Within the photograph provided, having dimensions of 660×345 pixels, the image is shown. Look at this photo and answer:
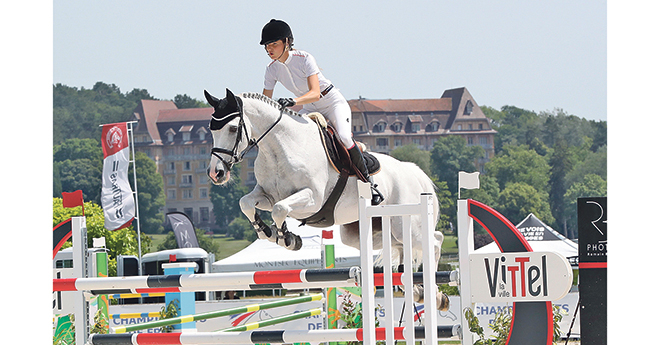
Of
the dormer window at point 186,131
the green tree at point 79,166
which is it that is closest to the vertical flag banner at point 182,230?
the green tree at point 79,166

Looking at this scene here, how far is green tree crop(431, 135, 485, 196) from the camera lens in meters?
68.9

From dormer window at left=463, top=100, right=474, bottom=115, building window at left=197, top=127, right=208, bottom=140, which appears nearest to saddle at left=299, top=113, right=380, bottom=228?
dormer window at left=463, top=100, right=474, bottom=115

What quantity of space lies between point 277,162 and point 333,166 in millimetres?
372

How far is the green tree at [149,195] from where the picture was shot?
220 ft

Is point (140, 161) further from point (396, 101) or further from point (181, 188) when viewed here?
point (396, 101)

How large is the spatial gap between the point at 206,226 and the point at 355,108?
1934cm

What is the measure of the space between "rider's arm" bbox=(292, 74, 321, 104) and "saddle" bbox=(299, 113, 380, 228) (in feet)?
0.72

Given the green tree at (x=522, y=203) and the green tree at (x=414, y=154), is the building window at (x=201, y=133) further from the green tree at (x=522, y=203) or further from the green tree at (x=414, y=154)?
the green tree at (x=522, y=203)

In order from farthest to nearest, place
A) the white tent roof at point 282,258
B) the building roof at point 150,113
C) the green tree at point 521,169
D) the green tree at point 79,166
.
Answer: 1. the building roof at point 150,113
2. the green tree at point 521,169
3. the green tree at point 79,166
4. the white tent roof at point 282,258

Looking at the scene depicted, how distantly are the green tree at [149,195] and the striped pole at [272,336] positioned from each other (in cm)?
6507

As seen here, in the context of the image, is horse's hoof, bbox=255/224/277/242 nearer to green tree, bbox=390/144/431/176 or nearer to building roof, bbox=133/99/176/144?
green tree, bbox=390/144/431/176

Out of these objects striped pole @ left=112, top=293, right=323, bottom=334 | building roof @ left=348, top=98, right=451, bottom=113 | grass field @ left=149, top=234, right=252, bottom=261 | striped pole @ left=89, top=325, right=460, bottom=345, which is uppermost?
building roof @ left=348, top=98, right=451, bottom=113

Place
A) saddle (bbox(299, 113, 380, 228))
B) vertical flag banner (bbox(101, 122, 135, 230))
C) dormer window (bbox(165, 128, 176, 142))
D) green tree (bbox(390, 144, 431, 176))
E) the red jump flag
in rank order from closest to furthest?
1. saddle (bbox(299, 113, 380, 228))
2. the red jump flag
3. vertical flag banner (bbox(101, 122, 135, 230))
4. green tree (bbox(390, 144, 431, 176))
5. dormer window (bbox(165, 128, 176, 142))

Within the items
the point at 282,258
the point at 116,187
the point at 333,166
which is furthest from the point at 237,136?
the point at 116,187
